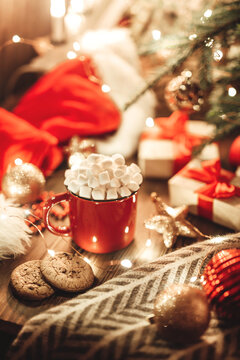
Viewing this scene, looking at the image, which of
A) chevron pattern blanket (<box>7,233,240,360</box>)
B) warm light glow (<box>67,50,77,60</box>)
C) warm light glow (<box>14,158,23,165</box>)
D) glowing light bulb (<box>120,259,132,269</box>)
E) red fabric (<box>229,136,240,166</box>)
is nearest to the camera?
chevron pattern blanket (<box>7,233,240,360</box>)

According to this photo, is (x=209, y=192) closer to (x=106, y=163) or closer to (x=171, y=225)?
(x=171, y=225)

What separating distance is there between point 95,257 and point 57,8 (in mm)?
1515

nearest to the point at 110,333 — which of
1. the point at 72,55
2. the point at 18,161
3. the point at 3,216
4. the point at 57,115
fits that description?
the point at 3,216

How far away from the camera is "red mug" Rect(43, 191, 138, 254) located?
2.35 feet

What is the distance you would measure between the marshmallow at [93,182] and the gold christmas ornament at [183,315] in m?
0.25

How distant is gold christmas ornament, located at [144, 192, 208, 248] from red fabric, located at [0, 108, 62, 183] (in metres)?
0.40

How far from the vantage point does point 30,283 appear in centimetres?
68

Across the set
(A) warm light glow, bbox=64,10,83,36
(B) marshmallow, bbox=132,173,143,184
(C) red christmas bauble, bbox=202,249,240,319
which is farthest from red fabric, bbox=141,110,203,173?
(A) warm light glow, bbox=64,10,83,36

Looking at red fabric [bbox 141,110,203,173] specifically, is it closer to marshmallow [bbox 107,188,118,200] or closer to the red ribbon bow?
the red ribbon bow

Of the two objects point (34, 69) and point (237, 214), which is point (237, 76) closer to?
point (237, 214)

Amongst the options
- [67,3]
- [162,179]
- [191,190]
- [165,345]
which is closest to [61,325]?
[165,345]

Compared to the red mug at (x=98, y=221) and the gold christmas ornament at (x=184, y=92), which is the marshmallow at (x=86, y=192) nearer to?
the red mug at (x=98, y=221)

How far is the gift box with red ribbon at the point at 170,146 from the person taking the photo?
1064mm

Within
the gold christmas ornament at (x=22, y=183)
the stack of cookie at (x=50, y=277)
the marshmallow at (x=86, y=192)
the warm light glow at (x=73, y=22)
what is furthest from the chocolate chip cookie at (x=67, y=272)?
the warm light glow at (x=73, y=22)
